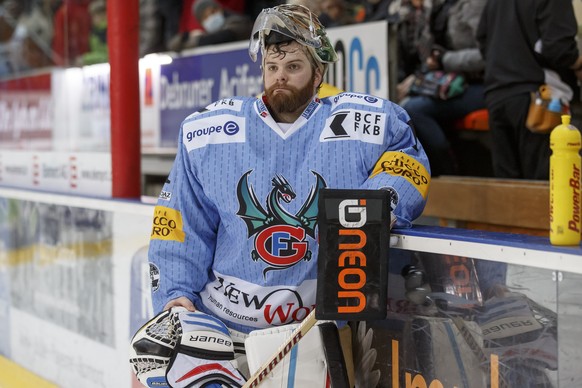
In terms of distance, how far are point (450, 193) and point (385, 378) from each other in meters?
1.50

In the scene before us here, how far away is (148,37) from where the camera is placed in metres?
5.71

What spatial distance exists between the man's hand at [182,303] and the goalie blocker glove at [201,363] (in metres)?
0.11

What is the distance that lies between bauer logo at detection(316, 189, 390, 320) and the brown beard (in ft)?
1.06

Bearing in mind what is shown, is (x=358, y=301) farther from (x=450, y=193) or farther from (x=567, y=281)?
(x=450, y=193)

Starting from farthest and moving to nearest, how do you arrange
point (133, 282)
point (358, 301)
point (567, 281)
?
point (133, 282)
point (358, 301)
point (567, 281)

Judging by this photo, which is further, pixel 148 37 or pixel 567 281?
pixel 148 37

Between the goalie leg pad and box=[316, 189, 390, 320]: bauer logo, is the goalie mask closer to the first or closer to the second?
box=[316, 189, 390, 320]: bauer logo

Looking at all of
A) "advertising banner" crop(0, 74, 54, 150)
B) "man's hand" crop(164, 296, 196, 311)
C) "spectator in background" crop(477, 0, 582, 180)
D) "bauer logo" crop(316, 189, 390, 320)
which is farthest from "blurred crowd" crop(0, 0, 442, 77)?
"bauer logo" crop(316, 189, 390, 320)

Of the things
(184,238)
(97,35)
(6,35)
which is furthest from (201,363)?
(6,35)

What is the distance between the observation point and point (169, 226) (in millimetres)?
2266

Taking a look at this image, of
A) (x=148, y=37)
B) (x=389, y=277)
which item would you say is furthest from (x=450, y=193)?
(x=148, y=37)

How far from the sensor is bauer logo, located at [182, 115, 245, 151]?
2199 millimetres

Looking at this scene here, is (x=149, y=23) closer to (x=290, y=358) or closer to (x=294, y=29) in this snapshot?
(x=294, y=29)

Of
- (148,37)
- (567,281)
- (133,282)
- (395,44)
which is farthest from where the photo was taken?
(148,37)
